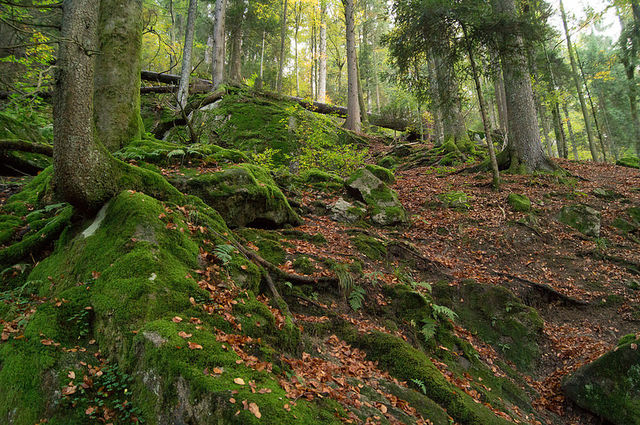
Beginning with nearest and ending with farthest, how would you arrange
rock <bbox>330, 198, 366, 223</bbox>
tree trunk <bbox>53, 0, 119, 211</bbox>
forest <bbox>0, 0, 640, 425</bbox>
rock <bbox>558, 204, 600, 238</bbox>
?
forest <bbox>0, 0, 640, 425</bbox>
tree trunk <bbox>53, 0, 119, 211</bbox>
rock <bbox>330, 198, 366, 223</bbox>
rock <bbox>558, 204, 600, 238</bbox>

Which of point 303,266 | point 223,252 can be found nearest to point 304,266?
point 303,266

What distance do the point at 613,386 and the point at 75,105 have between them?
7.57 metres

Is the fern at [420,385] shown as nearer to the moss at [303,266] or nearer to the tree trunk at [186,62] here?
the moss at [303,266]

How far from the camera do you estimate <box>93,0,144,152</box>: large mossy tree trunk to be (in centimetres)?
604

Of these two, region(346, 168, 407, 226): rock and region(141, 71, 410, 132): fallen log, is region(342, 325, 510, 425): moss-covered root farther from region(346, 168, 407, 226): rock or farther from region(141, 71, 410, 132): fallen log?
region(141, 71, 410, 132): fallen log

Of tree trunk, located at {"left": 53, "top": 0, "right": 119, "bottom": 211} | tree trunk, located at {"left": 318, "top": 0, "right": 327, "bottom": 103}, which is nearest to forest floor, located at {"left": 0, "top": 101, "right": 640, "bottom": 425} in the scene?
tree trunk, located at {"left": 53, "top": 0, "right": 119, "bottom": 211}

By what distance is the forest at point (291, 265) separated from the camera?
2.67 metres

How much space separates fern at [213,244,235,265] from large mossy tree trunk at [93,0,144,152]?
3478 mm

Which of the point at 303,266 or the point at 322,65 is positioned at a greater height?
the point at 322,65

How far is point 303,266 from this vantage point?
5.57 m

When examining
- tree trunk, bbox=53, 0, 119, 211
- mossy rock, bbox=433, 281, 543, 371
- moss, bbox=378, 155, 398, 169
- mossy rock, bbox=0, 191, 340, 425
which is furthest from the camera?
moss, bbox=378, 155, 398, 169

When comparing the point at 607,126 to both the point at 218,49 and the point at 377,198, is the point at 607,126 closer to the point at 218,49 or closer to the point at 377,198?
the point at 377,198

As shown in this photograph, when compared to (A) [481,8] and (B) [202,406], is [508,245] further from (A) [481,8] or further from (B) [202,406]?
(B) [202,406]

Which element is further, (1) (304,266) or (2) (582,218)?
(2) (582,218)
